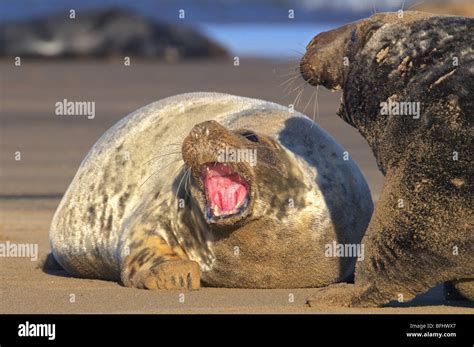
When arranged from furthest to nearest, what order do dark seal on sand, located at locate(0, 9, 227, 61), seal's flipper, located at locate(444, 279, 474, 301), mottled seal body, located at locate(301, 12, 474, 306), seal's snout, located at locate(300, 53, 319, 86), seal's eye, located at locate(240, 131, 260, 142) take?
dark seal on sand, located at locate(0, 9, 227, 61)
seal's eye, located at locate(240, 131, 260, 142)
seal's snout, located at locate(300, 53, 319, 86)
seal's flipper, located at locate(444, 279, 474, 301)
mottled seal body, located at locate(301, 12, 474, 306)

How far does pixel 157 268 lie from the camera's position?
7051 mm

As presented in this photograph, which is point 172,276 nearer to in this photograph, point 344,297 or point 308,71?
point 344,297

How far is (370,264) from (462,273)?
1.35ft

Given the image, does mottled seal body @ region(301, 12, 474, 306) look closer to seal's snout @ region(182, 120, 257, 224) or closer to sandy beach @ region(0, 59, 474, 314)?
sandy beach @ region(0, 59, 474, 314)

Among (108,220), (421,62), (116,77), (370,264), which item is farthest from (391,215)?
(116,77)

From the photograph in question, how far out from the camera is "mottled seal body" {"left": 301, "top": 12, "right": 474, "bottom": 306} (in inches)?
237

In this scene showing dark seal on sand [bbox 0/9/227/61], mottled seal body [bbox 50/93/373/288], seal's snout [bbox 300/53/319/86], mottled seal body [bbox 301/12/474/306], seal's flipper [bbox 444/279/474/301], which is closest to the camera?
mottled seal body [bbox 301/12/474/306]

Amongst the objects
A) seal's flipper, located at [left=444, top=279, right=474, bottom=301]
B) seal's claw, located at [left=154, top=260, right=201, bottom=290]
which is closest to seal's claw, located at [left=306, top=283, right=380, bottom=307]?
seal's flipper, located at [left=444, top=279, right=474, bottom=301]

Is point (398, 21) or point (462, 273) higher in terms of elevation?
point (398, 21)

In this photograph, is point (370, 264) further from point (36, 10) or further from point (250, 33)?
point (36, 10)

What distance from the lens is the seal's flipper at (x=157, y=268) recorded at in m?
7.04

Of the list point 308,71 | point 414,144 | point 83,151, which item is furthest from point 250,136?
point 83,151

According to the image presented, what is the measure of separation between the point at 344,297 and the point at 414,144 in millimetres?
777

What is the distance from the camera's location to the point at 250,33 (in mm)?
33906
